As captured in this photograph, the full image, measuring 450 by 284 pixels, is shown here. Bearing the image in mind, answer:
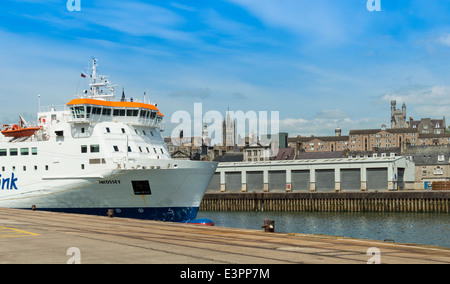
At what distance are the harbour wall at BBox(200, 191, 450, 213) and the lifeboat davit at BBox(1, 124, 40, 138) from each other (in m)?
47.3

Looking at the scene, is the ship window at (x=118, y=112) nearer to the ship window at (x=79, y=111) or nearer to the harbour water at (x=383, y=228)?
the ship window at (x=79, y=111)

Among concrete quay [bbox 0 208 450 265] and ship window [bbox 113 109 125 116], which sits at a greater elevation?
ship window [bbox 113 109 125 116]

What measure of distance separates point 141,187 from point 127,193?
4.05ft

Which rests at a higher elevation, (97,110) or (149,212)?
(97,110)

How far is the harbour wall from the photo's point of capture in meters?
72.8

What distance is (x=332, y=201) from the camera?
260ft

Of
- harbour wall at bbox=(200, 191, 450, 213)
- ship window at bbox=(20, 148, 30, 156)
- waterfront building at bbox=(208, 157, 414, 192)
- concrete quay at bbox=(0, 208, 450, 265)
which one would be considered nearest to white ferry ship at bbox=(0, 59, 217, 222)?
ship window at bbox=(20, 148, 30, 156)

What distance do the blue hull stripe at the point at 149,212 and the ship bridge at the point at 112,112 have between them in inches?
289

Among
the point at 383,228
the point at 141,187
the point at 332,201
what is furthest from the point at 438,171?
the point at 141,187

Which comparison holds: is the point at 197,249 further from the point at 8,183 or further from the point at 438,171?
the point at 438,171

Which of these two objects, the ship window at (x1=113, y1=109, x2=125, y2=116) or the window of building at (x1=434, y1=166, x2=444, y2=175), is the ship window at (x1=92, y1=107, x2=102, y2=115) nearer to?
the ship window at (x1=113, y1=109, x2=125, y2=116)

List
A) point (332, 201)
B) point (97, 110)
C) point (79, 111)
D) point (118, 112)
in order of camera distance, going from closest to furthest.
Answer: point (79, 111) < point (97, 110) < point (118, 112) < point (332, 201)

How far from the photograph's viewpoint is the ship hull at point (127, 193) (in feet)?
128
